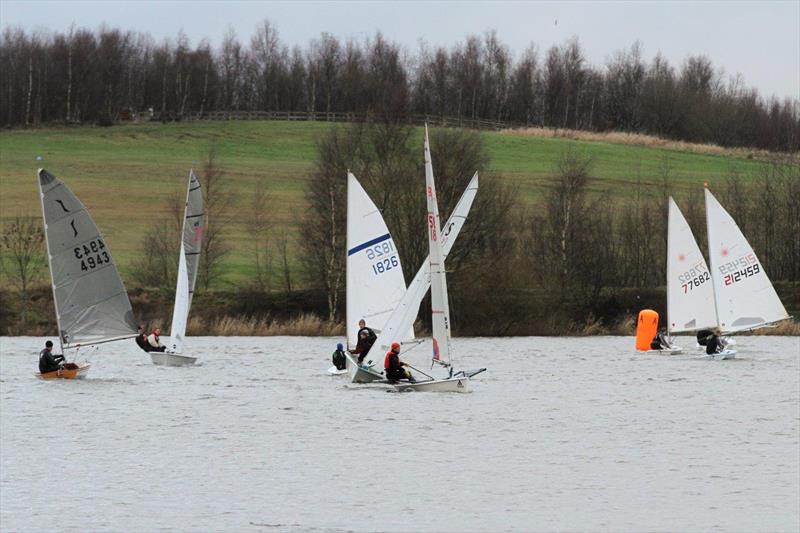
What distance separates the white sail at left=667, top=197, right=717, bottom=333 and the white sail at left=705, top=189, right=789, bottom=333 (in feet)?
4.35

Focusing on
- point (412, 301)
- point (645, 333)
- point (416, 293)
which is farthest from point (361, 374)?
point (645, 333)

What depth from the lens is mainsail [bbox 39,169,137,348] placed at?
33.0 m

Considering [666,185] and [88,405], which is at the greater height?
[666,185]

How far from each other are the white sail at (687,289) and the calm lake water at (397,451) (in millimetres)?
4550

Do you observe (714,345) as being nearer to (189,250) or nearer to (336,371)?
(336,371)

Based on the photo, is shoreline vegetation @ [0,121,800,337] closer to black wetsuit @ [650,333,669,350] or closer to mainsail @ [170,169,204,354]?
black wetsuit @ [650,333,669,350]

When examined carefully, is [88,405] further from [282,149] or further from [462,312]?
[282,149]

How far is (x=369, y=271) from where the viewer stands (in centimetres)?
3406

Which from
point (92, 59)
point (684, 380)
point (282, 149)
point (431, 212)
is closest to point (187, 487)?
point (431, 212)

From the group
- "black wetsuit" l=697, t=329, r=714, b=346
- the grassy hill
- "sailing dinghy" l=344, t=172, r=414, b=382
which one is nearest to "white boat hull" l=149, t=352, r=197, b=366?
"sailing dinghy" l=344, t=172, r=414, b=382

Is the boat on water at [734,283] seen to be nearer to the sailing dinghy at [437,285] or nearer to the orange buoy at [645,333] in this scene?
the orange buoy at [645,333]

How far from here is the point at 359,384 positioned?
32906mm

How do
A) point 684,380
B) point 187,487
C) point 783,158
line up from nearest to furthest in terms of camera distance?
point 187,487 < point 684,380 < point 783,158

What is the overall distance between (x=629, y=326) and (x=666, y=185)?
21534mm
